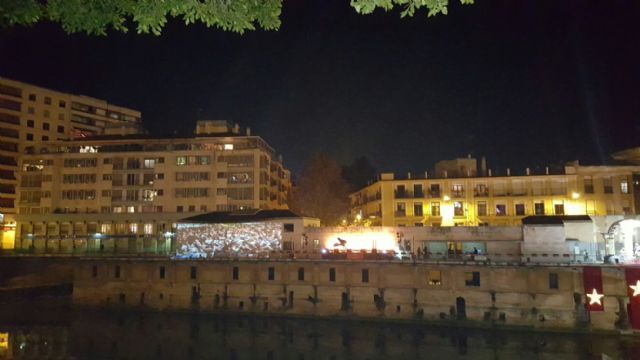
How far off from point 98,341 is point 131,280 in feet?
51.4

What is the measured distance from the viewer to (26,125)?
95.3 meters

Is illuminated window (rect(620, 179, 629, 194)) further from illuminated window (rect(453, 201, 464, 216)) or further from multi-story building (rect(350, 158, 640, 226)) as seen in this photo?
illuminated window (rect(453, 201, 464, 216))

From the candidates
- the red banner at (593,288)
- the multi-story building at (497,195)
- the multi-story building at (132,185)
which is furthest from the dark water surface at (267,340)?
the multi-story building at (132,185)

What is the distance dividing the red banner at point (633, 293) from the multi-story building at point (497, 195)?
24.9m

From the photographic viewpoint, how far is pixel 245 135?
86.3m

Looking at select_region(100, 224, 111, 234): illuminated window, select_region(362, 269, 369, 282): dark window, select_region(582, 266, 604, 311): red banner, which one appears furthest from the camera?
select_region(100, 224, 111, 234): illuminated window

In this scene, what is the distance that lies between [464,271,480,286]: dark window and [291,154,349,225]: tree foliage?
3454 cm

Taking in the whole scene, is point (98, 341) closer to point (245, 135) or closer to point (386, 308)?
point (386, 308)

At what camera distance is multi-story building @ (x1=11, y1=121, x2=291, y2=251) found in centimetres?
8206

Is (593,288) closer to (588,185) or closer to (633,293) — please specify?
(633,293)

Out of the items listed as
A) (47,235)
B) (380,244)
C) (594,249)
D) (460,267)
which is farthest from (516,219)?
(47,235)

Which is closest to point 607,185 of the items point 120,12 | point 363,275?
point 363,275

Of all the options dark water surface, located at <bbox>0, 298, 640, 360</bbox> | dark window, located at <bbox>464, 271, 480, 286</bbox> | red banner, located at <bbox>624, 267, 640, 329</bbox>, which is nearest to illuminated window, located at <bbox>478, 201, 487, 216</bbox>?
dark window, located at <bbox>464, 271, 480, 286</bbox>

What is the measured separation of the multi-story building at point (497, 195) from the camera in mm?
68000
